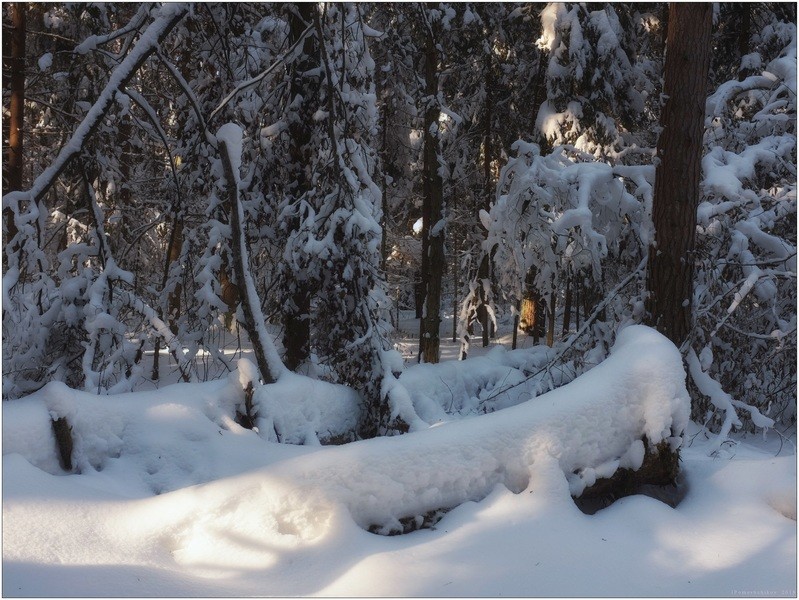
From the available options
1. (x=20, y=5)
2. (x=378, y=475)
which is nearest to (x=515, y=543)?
(x=378, y=475)

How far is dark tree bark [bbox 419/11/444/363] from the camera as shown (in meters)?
12.4

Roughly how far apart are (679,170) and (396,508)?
14.4 feet

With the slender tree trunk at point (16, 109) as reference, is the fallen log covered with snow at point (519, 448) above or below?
below

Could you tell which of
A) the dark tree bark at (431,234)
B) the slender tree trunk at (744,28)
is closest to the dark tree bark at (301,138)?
the dark tree bark at (431,234)

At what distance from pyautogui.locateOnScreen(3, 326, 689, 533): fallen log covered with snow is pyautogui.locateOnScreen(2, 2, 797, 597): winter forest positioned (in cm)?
2

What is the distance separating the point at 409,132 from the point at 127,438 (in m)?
15.5

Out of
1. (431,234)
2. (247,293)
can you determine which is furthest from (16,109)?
(431,234)

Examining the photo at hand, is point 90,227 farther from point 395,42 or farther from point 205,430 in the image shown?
point 395,42

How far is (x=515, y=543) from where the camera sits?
118 inches

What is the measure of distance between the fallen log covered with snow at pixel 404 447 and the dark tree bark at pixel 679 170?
1661 millimetres

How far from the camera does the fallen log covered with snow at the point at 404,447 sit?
313cm

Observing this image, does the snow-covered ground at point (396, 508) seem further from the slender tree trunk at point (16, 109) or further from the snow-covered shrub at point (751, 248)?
the slender tree trunk at point (16, 109)

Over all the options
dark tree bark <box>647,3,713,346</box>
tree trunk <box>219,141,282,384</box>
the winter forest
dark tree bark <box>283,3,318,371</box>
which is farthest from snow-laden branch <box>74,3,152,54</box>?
dark tree bark <box>647,3,713,346</box>

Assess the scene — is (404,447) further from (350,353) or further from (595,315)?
(595,315)
